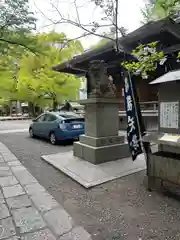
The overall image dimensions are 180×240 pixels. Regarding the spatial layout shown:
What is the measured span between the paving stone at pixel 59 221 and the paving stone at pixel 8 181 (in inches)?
62.4

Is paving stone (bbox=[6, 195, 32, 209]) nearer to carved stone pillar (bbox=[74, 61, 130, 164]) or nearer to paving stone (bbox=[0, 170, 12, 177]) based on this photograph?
paving stone (bbox=[0, 170, 12, 177])

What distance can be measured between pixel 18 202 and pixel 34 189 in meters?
0.58

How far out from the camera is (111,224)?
281 centimetres

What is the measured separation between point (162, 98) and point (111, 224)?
232cm

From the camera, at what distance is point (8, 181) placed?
4496 millimetres

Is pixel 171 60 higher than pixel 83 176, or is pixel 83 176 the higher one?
pixel 171 60

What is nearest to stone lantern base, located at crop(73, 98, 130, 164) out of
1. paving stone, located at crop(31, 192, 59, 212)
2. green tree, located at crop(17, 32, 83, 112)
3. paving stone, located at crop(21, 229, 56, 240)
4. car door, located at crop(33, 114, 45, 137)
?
paving stone, located at crop(31, 192, 59, 212)

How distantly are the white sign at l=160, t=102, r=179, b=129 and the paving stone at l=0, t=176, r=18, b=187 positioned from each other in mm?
3276

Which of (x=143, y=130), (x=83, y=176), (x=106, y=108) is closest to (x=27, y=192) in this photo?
(x=83, y=176)

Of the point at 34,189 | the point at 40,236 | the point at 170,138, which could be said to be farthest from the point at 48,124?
the point at 40,236

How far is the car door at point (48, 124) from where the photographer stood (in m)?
8.75

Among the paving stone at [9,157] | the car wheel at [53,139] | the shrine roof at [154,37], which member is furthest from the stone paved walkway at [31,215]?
the car wheel at [53,139]

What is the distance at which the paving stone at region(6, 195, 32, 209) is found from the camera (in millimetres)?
3369

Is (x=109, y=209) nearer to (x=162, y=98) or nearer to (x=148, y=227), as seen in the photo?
(x=148, y=227)
